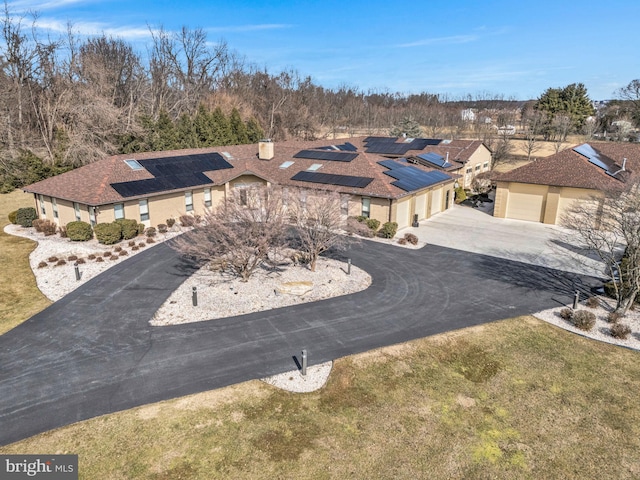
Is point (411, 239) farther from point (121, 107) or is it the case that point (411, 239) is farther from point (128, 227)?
point (121, 107)

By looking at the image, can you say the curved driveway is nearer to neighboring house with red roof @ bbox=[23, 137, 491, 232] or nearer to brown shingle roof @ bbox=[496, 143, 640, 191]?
neighboring house with red roof @ bbox=[23, 137, 491, 232]

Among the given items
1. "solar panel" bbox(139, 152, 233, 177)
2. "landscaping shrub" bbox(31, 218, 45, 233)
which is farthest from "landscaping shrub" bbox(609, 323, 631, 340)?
"landscaping shrub" bbox(31, 218, 45, 233)

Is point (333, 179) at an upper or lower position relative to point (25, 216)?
upper

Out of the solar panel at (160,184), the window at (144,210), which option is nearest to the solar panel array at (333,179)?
the solar panel at (160,184)

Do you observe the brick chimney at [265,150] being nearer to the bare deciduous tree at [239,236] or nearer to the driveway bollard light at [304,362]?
the bare deciduous tree at [239,236]

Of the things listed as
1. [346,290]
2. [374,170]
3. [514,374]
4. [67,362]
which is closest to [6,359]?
[67,362]

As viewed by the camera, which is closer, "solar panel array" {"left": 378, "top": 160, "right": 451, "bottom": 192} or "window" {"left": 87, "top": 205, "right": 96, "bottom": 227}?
"window" {"left": 87, "top": 205, "right": 96, "bottom": 227}

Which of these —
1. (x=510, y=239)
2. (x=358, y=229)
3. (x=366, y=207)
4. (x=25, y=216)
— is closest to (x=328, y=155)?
(x=366, y=207)
